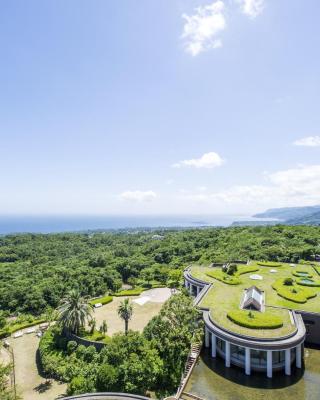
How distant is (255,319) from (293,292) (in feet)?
37.0

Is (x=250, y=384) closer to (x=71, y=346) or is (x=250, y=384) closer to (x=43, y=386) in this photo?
(x=71, y=346)

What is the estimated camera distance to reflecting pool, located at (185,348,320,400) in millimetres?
23734

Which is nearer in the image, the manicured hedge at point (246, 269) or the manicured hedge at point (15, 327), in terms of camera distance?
the manicured hedge at point (15, 327)

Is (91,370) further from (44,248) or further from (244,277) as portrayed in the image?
(44,248)

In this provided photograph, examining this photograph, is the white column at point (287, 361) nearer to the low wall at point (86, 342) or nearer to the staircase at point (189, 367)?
the staircase at point (189, 367)

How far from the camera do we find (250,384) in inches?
995

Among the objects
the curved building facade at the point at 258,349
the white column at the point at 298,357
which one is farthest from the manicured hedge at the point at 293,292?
the white column at the point at 298,357

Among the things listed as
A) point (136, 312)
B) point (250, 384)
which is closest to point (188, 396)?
point (250, 384)

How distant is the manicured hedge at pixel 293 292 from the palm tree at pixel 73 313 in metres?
26.3

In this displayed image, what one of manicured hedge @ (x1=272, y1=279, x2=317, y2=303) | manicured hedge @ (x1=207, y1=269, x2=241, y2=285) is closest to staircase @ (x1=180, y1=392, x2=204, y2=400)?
manicured hedge @ (x1=272, y1=279, x2=317, y2=303)

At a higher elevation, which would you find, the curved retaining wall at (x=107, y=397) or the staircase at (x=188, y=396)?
the curved retaining wall at (x=107, y=397)

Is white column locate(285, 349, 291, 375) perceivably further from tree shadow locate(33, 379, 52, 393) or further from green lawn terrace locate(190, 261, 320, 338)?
tree shadow locate(33, 379, 52, 393)

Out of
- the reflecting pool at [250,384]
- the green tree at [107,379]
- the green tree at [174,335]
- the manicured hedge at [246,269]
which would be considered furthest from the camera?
the manicured hedge at [246,269]

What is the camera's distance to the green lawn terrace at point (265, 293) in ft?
94.4
